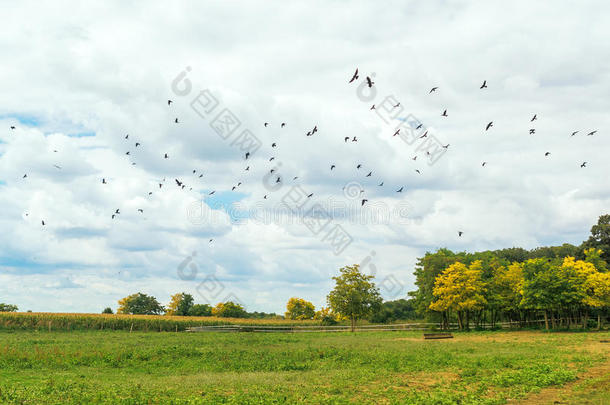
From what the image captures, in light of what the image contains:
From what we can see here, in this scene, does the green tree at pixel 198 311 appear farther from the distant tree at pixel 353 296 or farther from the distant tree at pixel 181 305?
the distant tree at pixel 353 296

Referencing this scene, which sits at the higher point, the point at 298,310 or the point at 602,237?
the point at 602,237

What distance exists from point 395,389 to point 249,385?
6.75 meters

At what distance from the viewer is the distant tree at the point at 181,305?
132 metres

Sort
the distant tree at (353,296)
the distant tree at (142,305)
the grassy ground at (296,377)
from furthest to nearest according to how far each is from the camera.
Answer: the distant tree at (142,305)
the distant tree at (353,296)
the grassy ground at (296,377)

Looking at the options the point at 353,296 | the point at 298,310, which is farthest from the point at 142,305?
the point at 353,296

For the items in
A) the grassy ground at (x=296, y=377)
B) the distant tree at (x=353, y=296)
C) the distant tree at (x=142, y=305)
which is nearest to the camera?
the grassy ground at (x=296, y=377)

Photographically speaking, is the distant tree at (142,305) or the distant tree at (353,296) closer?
the distant tree at (353,296)

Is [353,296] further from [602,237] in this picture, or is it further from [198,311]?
[198,311]

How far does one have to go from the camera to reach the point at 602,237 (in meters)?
87.9

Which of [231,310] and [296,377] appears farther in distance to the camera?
[231,310]

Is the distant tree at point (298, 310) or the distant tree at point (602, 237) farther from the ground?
the distant tree at point (602, 237)

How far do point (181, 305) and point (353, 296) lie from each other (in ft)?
233

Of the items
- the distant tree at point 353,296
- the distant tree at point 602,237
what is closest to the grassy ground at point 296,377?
the distant tree at point 353,296

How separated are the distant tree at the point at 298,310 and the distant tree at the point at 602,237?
75.5 meters
